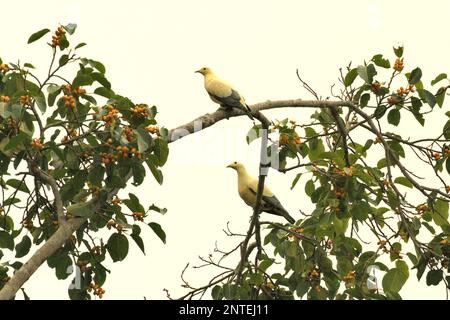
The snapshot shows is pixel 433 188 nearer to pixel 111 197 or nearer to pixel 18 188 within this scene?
pixel 111 197

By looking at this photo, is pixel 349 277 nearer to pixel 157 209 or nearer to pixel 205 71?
pixel 157 209

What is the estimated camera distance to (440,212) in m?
7.52

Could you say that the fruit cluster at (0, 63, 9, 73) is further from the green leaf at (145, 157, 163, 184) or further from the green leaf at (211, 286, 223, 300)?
the green leaf at (211, 286, 223, 300)

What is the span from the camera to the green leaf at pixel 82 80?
229 inches

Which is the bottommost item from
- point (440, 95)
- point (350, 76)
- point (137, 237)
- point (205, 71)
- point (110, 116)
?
point (137, 237)

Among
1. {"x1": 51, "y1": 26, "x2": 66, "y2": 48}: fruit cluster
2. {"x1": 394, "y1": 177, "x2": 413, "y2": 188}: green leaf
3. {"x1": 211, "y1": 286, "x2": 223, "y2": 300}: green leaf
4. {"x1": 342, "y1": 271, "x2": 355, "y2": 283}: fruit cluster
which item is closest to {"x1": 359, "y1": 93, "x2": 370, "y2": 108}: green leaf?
{"x1": 394, "y1": 177, "x2": 413, "y2": 188}: green leaf

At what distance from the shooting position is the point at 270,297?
753cm

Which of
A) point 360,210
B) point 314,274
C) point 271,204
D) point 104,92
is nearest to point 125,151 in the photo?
point 104,92

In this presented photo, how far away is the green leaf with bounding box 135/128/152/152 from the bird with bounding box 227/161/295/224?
2108mm

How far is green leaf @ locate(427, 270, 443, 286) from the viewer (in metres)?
7.09

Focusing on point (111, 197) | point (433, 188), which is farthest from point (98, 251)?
point (433, 188)

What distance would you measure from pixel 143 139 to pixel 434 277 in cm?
290

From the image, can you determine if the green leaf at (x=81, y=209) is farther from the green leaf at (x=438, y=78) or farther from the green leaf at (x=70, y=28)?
the green leaf at (x=438, y=78)

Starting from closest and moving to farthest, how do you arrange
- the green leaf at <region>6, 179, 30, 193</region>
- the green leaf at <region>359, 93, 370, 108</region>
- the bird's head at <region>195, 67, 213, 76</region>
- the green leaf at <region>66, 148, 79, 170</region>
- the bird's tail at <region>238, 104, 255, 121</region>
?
1. the green leaf at <region>66, 148, 79, 170</region>
2. the green leaf at <region>6, 179, 30, 193</region>
3. the bird's tail at <region>238, 104, 255, 121</region>
4. the green leaf at <region>359, 93, 370, 108</region>
5. the bird's head at <region>195, 67, 213, 76</region>
